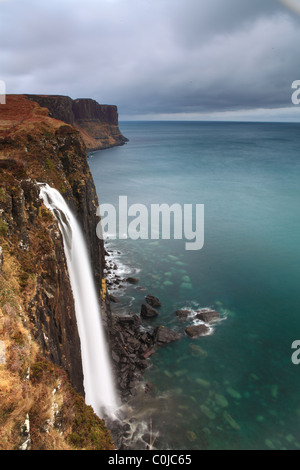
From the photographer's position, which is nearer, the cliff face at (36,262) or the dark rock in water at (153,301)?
the cliff face at (36,262)

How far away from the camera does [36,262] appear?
1373 cm

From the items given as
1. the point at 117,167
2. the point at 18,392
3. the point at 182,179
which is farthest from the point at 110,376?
the point at 117,167

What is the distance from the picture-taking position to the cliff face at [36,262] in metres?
9.03

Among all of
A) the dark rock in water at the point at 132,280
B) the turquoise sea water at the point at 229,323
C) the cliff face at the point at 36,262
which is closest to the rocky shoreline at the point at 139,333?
the turquoise sea water at the point at 229,323

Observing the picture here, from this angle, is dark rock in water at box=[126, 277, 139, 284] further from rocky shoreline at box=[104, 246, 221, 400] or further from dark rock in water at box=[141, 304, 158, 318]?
dark rock in water at box=[141, 304, 158, 318]

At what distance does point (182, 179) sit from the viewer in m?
96.8

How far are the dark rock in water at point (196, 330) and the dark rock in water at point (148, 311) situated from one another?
364 centimetres

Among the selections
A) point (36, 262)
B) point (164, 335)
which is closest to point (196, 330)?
point (164, 335)

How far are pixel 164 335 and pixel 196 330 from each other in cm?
319

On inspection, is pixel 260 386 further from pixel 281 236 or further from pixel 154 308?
pixel 281 236

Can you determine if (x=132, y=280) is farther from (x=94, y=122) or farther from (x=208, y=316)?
(x=94, y=122)

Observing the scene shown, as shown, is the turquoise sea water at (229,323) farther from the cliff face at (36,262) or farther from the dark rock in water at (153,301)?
the cliff face at (36,262)

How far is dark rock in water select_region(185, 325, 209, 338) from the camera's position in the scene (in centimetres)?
2886
